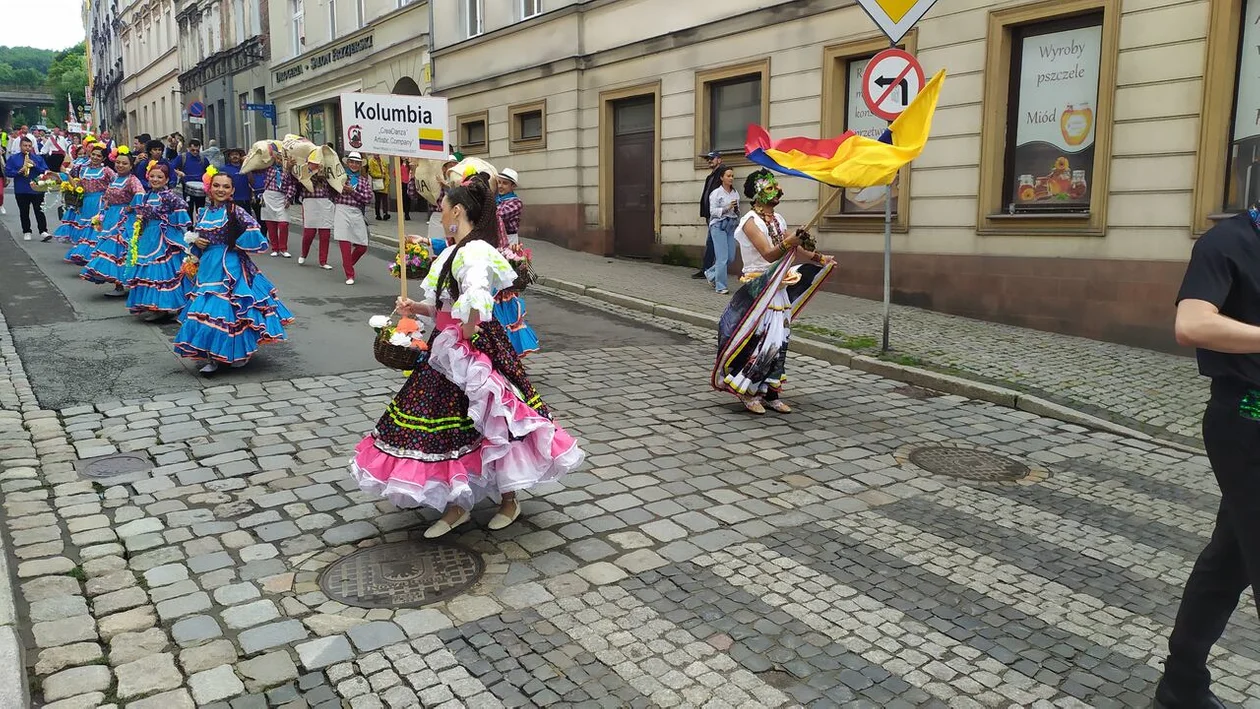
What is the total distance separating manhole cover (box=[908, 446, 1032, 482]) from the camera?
598 centimetres

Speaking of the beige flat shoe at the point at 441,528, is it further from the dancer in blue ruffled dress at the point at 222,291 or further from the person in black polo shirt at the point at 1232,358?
the dancer in blue ruffled dress at the point at 222,291

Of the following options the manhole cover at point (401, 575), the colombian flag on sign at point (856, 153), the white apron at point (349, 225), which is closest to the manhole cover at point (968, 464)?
the colombian flag on sign at point (856, 153)

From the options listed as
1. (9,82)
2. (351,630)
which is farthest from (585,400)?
(9,82)

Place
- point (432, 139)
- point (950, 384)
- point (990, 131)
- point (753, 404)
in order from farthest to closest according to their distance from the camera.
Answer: point (990, 131) < point (950, 384) < point (753, 404) < point (432, 139)

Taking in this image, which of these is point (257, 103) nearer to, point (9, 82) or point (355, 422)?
point (355, 422)

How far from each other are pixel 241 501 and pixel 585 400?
310cm

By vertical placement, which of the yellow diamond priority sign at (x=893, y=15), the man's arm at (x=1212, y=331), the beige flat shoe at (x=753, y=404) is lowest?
the beige flat shoe at (x=753, y=404)

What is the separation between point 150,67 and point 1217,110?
54.8m

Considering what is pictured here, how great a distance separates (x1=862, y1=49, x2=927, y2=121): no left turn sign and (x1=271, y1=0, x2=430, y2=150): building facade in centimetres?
1580

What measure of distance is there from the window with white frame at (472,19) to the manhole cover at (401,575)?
1790 centimetres

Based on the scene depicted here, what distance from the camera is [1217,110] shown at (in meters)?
9.18

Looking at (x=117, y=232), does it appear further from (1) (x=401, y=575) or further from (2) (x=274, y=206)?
(1) (x=401, y=575)

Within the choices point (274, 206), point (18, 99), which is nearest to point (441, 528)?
point (274, 206)

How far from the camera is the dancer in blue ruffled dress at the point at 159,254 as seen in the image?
1001cm
